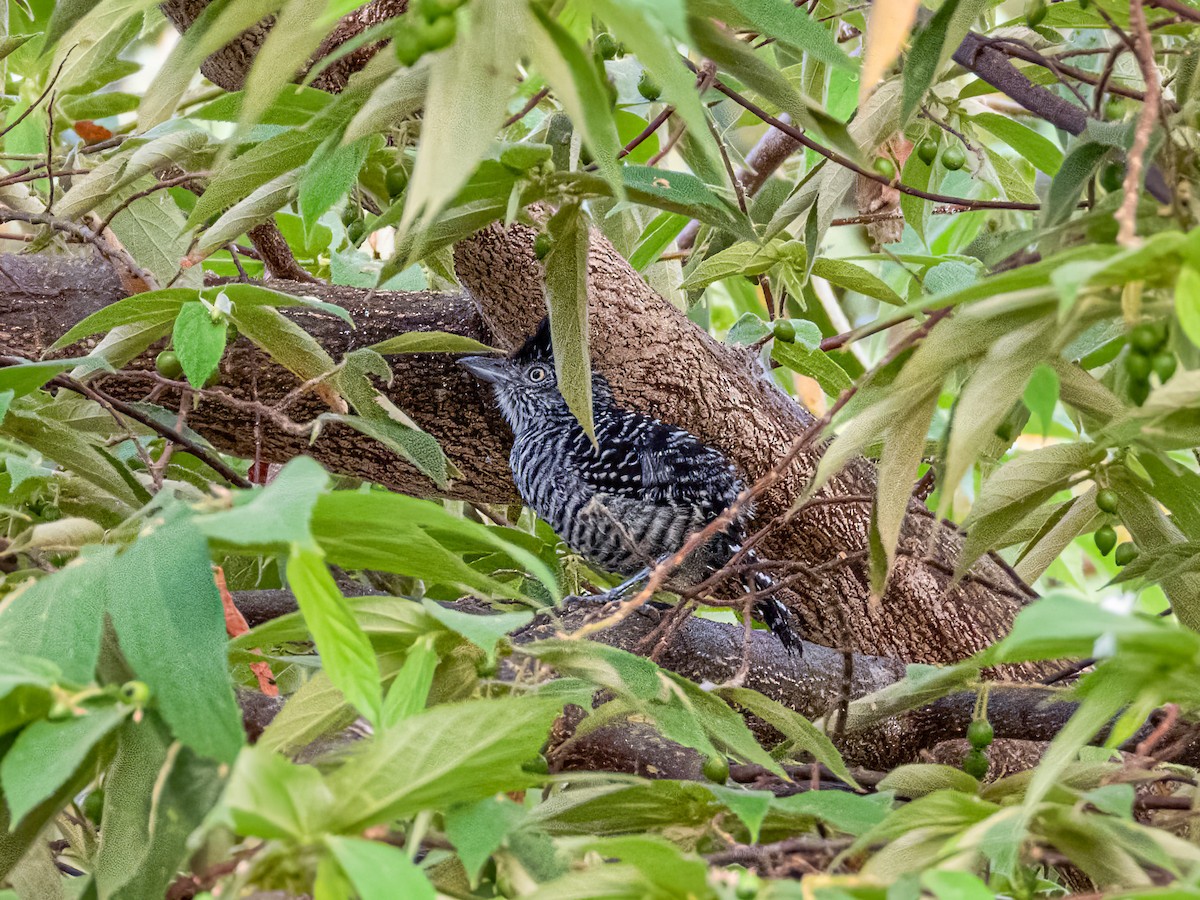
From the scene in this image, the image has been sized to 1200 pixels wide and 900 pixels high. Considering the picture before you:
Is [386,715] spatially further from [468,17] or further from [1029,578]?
[1029,578]

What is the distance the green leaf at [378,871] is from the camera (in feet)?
1.96

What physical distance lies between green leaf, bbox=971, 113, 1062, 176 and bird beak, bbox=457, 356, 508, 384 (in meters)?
0.85

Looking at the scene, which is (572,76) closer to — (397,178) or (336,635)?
(336,635)

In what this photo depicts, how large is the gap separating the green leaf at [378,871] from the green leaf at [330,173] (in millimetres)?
658

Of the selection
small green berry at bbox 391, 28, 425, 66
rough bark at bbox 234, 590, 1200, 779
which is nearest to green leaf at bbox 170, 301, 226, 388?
rough bark at bbox 234, 590, 1200, 779

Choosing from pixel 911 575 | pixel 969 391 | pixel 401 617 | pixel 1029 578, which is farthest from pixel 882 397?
pixel 911 575

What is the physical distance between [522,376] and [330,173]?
1.05 m

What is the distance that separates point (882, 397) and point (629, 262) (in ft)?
3.78

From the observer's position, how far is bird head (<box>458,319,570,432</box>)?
2.05 m

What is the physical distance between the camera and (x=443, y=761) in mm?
724

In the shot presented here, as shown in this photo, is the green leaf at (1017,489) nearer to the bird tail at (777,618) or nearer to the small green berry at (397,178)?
the bird tail at (777,618)

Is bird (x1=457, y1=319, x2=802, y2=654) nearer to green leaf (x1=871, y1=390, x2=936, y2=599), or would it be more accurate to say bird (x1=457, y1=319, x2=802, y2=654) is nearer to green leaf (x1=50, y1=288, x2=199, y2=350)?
green leaf (x1=50, y1=288, x2=199, y2=350)

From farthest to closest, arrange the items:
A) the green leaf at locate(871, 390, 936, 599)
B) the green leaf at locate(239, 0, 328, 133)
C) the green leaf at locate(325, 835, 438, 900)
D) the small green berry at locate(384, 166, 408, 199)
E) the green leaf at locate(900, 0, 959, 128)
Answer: the small green berry at locate(384, 166, 408, 199) → the green leaf at locate(900, 0, 959, 128) → the green leaf at locate(871, 390, 936, 599) → the green leaf at locate(239, 0, 328, 133) → the green leaf at locate(325, 835, 438, 900)

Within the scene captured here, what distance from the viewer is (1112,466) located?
4.42 ft
